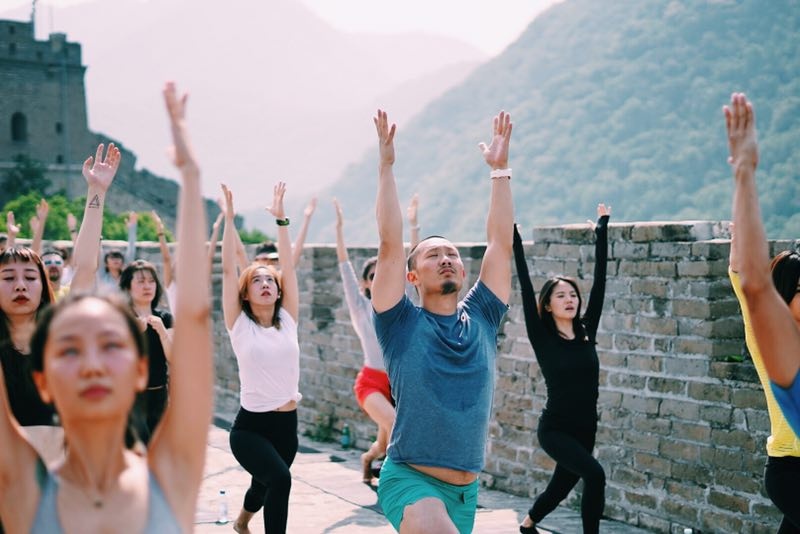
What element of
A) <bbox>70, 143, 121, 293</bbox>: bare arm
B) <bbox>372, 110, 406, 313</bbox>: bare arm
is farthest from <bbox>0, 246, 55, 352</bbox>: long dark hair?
<bbox>372, 110, 406, 313</bbox>: bare arm

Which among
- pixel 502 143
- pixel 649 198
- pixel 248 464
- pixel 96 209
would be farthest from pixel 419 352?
pixel 649 198

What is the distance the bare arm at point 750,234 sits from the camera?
3.29 meters

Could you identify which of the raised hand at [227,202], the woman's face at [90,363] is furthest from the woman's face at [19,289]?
the raised hand at [227,202]

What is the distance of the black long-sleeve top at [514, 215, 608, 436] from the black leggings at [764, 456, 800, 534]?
2.27 metres

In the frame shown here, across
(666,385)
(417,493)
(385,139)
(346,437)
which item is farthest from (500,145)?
(346,437)

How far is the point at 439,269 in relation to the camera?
17.0 feet

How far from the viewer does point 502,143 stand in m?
5.46

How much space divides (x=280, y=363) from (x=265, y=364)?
0.10 metres

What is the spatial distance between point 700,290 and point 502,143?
2.73 meters

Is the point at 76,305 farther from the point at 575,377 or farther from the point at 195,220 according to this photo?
the point at 575,377

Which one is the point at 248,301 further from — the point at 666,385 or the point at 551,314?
the point at 666,385

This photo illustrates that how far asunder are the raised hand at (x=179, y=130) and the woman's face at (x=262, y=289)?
176 inches

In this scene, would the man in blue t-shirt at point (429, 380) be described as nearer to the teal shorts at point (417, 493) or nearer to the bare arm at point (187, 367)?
the teal shorts at point (417, 493)

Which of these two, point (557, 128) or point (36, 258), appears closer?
point (36, 258)
